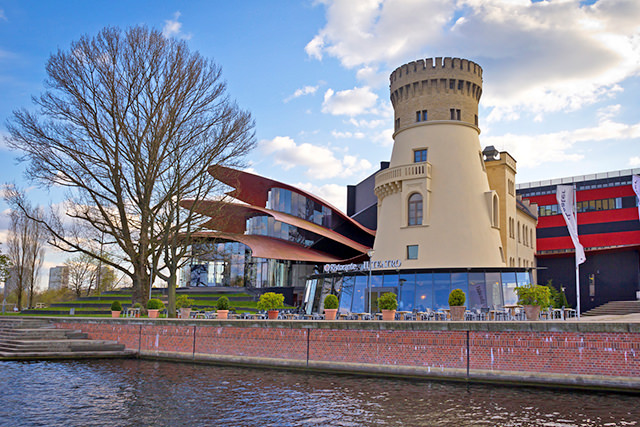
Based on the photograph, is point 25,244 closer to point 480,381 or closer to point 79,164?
point 79,164

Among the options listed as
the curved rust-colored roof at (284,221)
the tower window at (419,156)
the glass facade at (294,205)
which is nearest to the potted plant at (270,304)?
the tower window at (419,156)

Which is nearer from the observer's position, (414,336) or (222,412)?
(222,412)

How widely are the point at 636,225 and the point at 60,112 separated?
49.9 m

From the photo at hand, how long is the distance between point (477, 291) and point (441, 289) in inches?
79.5

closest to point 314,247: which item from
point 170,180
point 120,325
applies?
point 170,180

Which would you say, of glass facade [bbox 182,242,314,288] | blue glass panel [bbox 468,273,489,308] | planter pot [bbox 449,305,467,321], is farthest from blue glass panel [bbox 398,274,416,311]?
glass facade [bbox 182,242,314,288]

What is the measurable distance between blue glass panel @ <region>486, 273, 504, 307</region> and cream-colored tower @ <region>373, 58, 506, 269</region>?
3.60 meters

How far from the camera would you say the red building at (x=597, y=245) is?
1635 inches

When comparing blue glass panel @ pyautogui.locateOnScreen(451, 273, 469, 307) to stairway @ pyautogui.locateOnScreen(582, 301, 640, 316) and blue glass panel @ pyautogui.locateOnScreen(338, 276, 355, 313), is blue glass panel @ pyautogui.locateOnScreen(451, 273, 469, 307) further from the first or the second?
stairway @ pyautogui.locateOnScreen(582, 301, 640, 316)

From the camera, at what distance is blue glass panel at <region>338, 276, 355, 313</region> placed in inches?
1277

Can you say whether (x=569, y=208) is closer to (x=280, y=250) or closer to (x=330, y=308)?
(x=330, y=308)

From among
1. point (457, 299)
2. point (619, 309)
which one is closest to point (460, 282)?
point (457, 299)

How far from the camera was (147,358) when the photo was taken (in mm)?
24375

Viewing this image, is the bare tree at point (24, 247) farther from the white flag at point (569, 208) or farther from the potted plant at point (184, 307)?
the white flag at point (569, 208)
